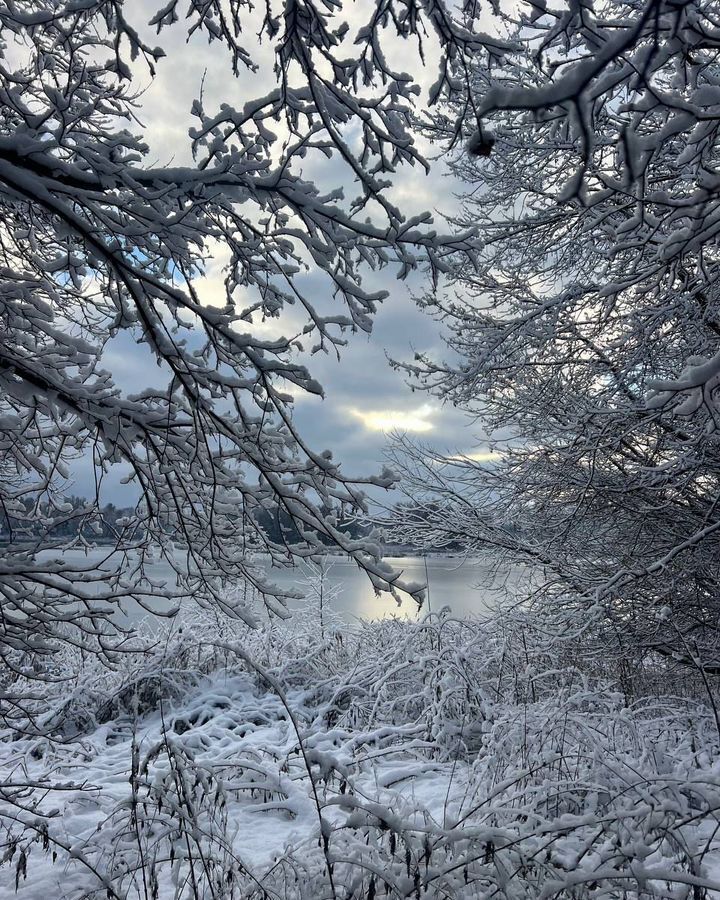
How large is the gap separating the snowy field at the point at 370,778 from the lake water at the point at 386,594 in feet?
2.56

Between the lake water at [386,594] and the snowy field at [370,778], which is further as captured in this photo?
the lake water at [386,594]

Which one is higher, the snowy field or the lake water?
the lake water

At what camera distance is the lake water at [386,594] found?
7613 mm

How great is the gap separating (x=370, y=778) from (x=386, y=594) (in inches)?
853

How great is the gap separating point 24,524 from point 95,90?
9.84ft

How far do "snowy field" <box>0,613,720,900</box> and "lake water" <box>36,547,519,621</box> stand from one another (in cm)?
78

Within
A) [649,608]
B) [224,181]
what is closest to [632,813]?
[224,181]

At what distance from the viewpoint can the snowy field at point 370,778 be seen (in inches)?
101

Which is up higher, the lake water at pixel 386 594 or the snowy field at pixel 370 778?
the lake water at pixel 386 594

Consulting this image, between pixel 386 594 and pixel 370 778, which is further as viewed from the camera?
pixel 386 594

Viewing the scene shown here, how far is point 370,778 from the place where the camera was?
4.66 metres

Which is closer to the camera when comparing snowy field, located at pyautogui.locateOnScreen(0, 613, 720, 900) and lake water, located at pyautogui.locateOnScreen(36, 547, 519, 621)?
snowy field, located at pyautogui.locateOnScreen(0, 613, 720, 900)

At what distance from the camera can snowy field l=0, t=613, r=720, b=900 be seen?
2572mm

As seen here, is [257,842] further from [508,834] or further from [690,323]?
[690,323]
